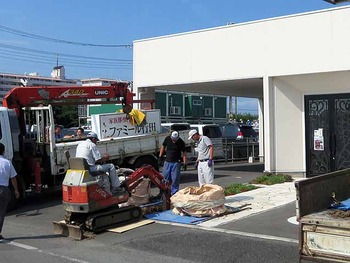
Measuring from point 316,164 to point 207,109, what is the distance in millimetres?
18895

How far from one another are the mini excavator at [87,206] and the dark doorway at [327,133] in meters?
7.59

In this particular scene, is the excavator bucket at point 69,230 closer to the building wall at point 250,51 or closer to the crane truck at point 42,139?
the crane truck at point 42,139

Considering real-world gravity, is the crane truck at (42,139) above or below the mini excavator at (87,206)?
above

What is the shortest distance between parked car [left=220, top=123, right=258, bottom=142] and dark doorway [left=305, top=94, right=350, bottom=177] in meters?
9.34

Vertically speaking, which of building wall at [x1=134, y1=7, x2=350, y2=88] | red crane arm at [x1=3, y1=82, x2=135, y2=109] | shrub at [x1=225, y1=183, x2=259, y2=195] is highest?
building wall at [x1=134, y1=7, x2=350, y2=88]

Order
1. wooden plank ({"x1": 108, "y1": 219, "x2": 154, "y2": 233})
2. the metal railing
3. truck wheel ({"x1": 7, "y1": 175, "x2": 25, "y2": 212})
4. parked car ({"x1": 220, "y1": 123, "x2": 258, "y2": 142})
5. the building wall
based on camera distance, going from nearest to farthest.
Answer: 1. wooden plank ({"x1": 108, "y1": 219, "x2": 154, "y2": 233})
2. truck wheel ({"x1": 7, "y1": 175, "x2": 25, "y2": 212})
3. the building wall
4. the metal railing
5. parked car ({"x1": 220, "y1": 123, "x2": 258, "y2": 142})

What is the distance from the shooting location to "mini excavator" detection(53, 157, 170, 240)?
8.57 meters

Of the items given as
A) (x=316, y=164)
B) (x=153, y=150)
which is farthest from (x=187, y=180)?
(x=316, y=164)

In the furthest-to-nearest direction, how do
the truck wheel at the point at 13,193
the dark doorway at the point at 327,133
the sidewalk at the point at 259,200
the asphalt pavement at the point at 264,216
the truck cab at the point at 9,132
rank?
the dark doorway at the point at 327,133 < the truck cab at the point at 9,132 < the truck wheel at the point at 13,193 < the sidewalk at the point at 259,200 < the asphalt pavement at the point at 264,216

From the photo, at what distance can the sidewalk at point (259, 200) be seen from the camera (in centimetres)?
949

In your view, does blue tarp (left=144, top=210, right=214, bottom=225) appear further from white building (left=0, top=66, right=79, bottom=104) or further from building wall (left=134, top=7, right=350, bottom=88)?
white building (left=0, top=66, right=79, bottom=104)

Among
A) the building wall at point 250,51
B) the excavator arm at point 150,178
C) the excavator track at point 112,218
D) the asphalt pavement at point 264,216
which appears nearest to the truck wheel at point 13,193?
the excavator arm at point 150,178

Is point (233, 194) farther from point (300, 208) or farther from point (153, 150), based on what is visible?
point (300, 208)

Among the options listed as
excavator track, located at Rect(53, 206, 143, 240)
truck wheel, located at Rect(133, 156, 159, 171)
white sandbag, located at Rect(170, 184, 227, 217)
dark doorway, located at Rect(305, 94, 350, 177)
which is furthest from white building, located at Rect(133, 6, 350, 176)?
excavator track, located at Rect(53, 206, 143, 240)
